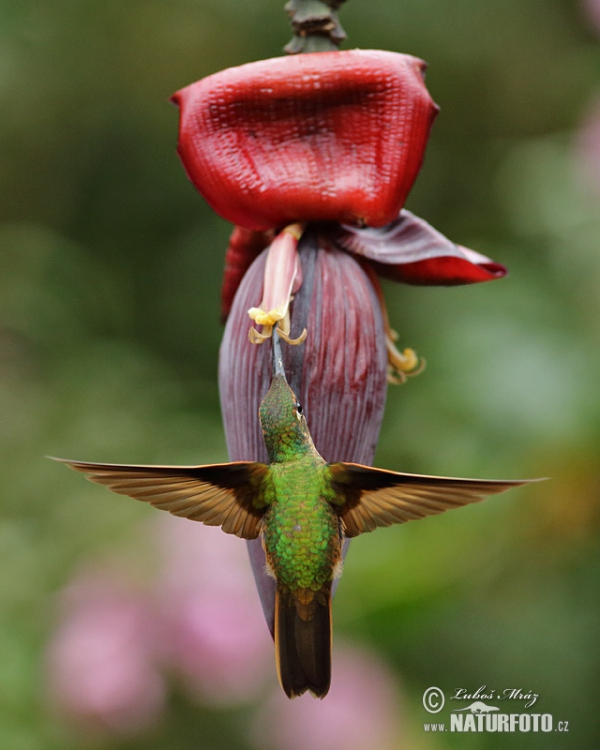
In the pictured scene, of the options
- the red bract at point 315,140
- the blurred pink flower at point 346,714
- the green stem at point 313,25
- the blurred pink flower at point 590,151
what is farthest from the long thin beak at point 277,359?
the blurred pink flower at point 590,151

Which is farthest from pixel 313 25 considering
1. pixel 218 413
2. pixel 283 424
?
pixel 218 413

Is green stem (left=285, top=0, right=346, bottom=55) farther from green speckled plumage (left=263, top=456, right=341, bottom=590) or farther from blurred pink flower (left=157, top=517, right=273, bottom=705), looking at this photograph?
blurred pink flower (left=157, top=517, right=273, bottom=705)

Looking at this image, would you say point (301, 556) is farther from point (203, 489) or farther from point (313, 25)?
point (313, 25)

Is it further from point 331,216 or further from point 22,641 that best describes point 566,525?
point 331,216

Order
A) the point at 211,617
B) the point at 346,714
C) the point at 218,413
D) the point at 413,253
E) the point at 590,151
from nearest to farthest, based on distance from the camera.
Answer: the point at 413,253 < the point at 211,617 < the point at 346,714 < the point at 590,151 < the point at 218,413

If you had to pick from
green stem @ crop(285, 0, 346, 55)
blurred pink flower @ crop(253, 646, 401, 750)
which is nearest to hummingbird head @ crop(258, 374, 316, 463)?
Result: green stem @ crop(285, 0, 346, 55)

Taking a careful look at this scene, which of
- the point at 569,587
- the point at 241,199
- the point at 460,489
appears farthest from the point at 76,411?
the point at 460,489
